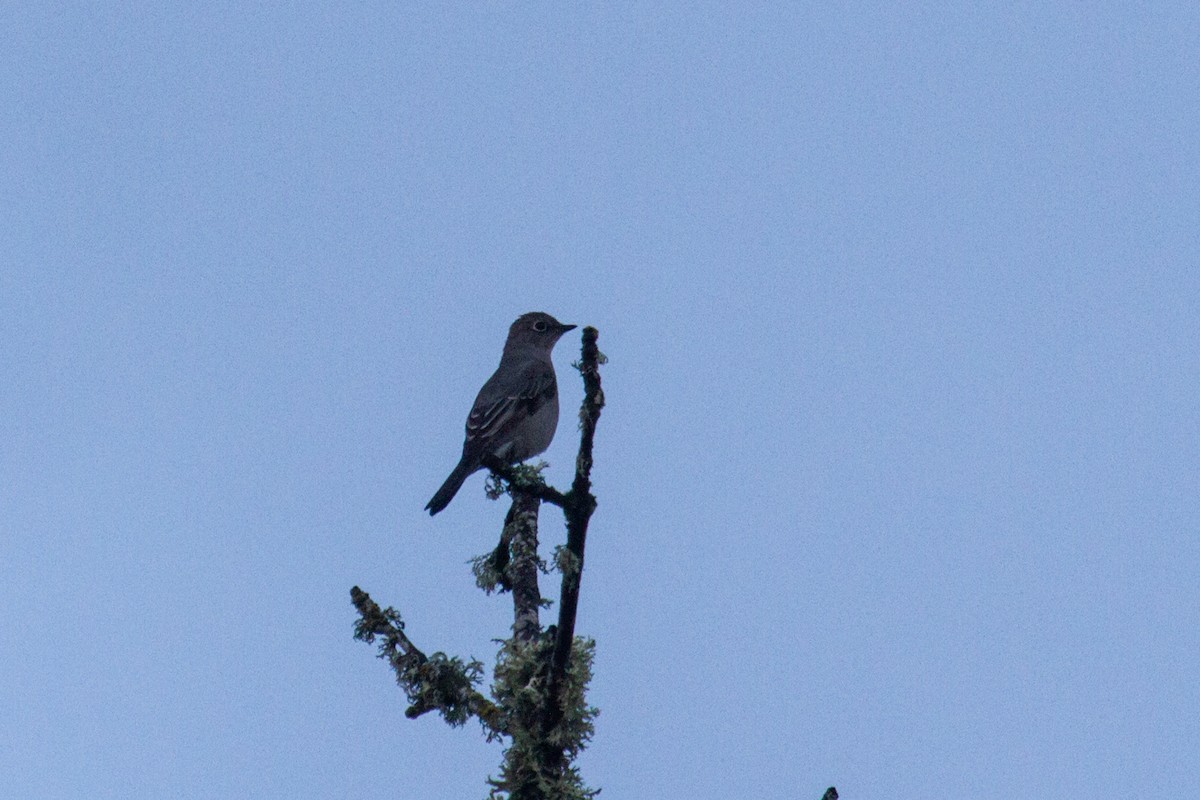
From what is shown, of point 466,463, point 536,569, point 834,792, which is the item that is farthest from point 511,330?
point 834,792

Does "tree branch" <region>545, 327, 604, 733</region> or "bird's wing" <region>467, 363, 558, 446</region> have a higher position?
"bird's wing" <region>467, 363, 558, 446</region>

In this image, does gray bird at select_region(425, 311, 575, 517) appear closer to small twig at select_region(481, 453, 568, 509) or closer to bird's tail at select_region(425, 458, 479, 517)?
bird's tail at select_region(425, 458, 479, 517)

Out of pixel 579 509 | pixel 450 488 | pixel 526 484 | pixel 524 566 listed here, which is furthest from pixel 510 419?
pixel 579 509

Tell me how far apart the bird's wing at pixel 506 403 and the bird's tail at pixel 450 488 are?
425 mm

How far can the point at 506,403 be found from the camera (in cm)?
1187

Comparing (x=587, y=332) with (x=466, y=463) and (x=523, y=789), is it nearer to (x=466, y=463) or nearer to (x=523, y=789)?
(x=523, y=789)

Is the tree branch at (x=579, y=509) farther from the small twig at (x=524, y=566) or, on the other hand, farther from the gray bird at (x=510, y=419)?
the gray bird at (x=510, y=419)

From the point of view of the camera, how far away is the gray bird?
11.1 metres

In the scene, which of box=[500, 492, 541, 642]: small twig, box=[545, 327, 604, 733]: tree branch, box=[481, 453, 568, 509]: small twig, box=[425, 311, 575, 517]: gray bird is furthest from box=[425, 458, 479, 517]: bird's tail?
box=[545, 327, 604, 733]: tree branch

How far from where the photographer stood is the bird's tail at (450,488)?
1073cm

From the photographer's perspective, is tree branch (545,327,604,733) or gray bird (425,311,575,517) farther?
gray bird (425,311,575,517)

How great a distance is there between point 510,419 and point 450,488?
3.63ft

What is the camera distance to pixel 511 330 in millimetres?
14695

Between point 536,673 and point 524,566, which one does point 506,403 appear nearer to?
point 524,566
